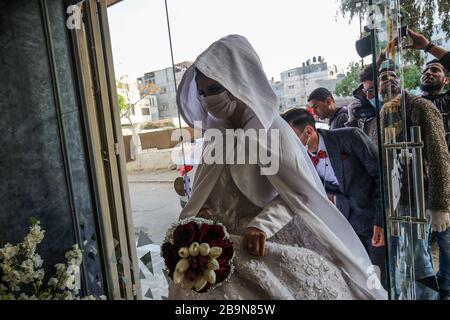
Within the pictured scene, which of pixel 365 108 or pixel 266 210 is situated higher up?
pixel 365 108

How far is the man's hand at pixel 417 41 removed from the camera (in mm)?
812

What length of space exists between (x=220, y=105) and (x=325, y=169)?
393mm

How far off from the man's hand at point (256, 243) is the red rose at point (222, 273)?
9 cm

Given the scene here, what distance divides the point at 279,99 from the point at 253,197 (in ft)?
1.09

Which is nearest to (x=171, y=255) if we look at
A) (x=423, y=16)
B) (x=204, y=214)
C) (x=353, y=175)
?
(x=204, y=214)

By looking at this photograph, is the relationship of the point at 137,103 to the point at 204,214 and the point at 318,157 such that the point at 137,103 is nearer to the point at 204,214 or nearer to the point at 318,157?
the point at 204,214

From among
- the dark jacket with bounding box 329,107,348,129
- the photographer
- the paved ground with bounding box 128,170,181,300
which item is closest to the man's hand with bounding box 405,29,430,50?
the photographer

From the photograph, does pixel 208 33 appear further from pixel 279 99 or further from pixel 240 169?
pixel 240 169

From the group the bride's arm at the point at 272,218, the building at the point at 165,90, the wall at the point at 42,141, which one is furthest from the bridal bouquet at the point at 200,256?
the wall at the point at 42,141

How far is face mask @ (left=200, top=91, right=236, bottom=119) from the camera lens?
0.94 metres

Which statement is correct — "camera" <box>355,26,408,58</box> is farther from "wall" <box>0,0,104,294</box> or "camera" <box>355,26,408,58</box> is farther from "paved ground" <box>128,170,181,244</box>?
"wall" <box>0,0,104,294</box>

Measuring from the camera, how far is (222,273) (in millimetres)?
765

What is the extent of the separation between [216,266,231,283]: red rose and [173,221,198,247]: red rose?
0.34 feet
